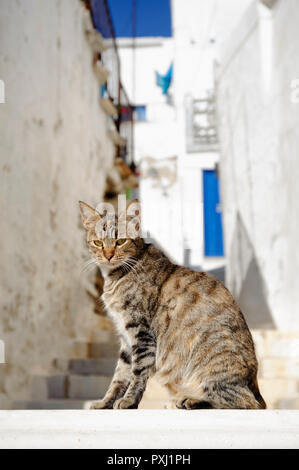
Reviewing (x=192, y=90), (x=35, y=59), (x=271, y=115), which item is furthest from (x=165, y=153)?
(x=35, y=59)

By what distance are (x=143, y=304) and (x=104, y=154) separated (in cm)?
554

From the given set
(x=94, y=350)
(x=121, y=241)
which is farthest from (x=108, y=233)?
(x=94, y=350)

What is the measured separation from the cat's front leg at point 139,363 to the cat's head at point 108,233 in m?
0.28

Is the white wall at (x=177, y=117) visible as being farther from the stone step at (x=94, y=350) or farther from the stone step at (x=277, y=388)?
the stone step at (x=277, y=388)

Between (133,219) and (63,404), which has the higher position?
(133,219)

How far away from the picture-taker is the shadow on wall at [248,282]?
6.16 metres

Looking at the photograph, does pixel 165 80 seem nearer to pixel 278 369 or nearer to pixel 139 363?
pixel 278 369

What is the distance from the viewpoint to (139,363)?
1.74 metres

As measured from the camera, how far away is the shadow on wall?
616cm

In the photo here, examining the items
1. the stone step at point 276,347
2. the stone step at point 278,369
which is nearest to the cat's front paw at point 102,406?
the stone step at point 278,369

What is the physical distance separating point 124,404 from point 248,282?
5.23m

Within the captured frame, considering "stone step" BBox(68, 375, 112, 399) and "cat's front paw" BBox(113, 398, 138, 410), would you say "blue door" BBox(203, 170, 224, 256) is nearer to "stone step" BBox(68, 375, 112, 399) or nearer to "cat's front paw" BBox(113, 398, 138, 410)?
"stone step" BBox(68, 375, 112, 399)

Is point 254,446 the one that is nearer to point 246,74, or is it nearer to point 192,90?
point 246,74

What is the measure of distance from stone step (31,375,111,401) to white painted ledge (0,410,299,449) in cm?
271
